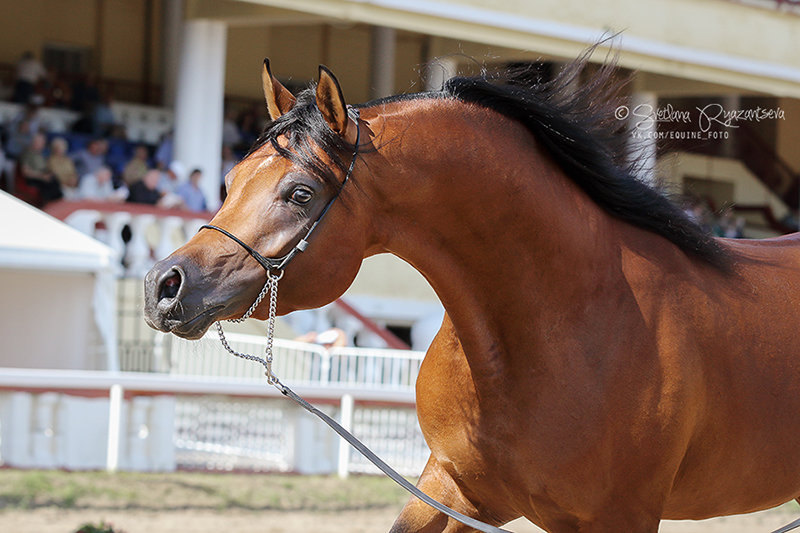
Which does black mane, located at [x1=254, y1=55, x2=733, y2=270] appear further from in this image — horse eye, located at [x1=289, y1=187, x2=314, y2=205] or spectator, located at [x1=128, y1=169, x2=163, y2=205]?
spectator, located at [x1=128, y1=169, x2=163, y2=205]

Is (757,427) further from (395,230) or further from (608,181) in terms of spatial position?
(395,230)

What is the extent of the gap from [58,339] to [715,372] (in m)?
8.67

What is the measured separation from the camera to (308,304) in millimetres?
2902

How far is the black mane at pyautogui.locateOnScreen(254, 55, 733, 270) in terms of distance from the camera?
10.5 feet

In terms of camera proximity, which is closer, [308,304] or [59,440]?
[308,304]

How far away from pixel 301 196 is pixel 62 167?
35.0ft

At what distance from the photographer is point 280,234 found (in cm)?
281

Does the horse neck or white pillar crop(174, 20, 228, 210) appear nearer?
the horse neck

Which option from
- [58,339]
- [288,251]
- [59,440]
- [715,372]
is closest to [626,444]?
[715,372]

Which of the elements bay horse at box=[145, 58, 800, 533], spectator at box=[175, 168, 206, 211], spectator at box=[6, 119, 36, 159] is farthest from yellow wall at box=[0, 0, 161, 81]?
bay horse at box=[145, 58, 800, 533]

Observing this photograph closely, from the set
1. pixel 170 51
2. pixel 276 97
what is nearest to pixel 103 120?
pixel 170 51

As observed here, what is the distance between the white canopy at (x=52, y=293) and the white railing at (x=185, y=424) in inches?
53.3

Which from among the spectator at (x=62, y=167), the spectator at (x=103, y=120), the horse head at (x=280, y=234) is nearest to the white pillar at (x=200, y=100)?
the spectator at (x=62, y=167)

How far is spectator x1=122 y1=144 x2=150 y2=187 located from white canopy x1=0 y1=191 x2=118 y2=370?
2.61 meters
